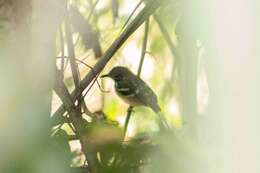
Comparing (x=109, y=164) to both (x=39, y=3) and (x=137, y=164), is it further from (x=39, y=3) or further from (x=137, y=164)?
(x=39, y=3)

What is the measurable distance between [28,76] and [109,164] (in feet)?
0.62

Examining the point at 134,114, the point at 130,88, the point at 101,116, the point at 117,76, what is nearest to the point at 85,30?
the point at 101,116

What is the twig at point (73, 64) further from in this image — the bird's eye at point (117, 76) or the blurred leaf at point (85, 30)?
the bird's eye at point (117, 76)

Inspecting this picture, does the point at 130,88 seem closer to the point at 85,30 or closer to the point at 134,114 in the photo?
the point at 134,114

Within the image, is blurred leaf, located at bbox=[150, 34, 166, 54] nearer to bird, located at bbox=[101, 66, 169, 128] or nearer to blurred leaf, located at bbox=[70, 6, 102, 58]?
blurred leaf, located at bbox=[70, 6, 102, 58]

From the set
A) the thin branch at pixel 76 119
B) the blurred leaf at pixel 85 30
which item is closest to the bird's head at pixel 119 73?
the blurred leaf at pixel 85 30

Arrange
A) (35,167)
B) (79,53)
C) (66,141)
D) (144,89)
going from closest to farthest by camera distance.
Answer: (35,167)
(66,141)
(79,53)
(144,89)

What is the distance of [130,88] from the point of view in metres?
3.08

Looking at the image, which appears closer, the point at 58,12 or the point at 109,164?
the point at 109,164

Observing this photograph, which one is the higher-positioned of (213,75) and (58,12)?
(58,12)

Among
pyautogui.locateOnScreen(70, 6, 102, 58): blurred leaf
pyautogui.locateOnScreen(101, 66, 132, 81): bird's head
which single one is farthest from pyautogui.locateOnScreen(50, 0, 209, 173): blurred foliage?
pyautogui.locateOnScreen(101, 66, 132, 81): bird's head

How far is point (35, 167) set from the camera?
85 cm

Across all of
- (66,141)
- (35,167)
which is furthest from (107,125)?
(35,167)

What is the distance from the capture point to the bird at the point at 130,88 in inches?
107
